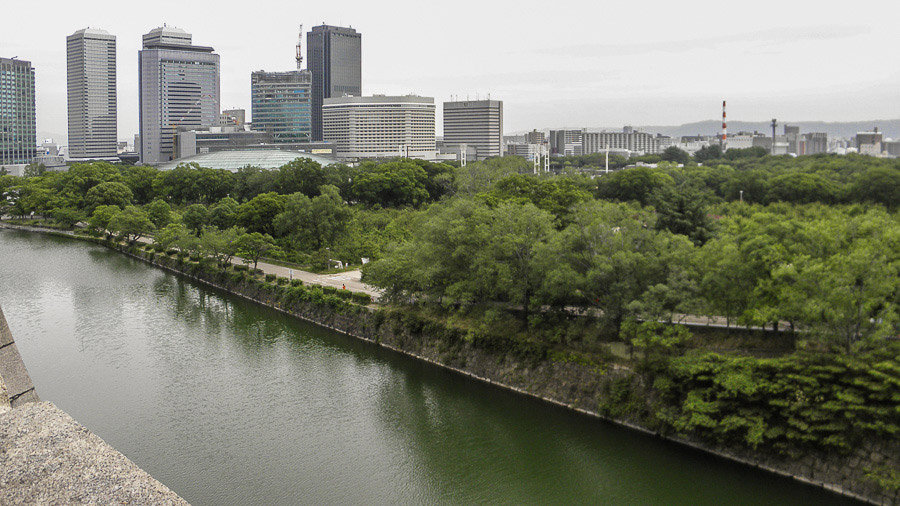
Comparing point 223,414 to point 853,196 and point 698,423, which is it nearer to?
point 698,423

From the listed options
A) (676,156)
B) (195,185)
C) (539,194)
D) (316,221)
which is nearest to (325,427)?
(539,194)

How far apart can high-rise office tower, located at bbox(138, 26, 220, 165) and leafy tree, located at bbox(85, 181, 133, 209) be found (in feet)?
166

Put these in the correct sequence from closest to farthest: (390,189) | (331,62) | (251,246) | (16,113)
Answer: (251,246), (390,189), (16,113), (331,62)

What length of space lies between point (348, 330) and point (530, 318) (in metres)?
5.92

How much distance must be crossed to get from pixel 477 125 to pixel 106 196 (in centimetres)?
7132

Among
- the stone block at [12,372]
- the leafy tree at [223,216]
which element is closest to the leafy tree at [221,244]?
the leafy tree at [223,216]

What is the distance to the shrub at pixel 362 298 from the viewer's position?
65.6 ft

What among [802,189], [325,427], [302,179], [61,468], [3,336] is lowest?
[325,427]

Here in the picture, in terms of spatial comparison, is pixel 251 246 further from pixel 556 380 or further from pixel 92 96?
pixel 92 96

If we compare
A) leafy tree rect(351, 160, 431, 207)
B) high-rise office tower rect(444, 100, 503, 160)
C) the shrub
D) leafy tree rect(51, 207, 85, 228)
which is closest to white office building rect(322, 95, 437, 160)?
high-rise office tower rect(444, 100, 503, 160)

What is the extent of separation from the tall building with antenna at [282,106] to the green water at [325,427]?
6989 centimetres

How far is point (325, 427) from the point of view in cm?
1360

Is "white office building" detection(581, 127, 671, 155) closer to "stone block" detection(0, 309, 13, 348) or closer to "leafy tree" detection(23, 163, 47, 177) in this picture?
"leafy tree" detection(23, 163, 47, 177)

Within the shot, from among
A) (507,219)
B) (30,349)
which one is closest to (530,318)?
(507,219)
